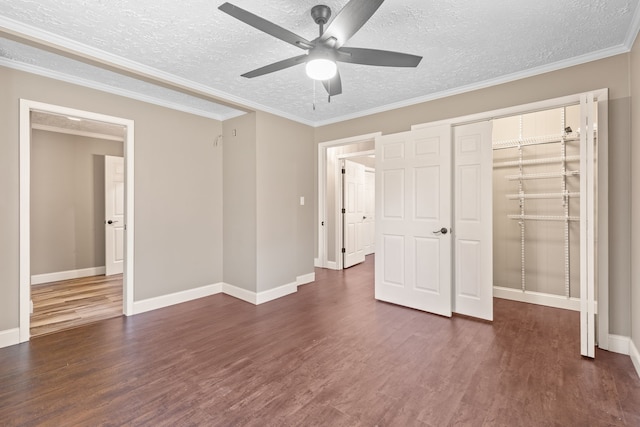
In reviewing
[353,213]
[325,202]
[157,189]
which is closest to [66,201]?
[157,189]

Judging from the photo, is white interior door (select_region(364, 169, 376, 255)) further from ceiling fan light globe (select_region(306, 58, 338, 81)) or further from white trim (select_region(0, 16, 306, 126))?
ceiling fan light globe (select_region(306, 58, 338, 81))

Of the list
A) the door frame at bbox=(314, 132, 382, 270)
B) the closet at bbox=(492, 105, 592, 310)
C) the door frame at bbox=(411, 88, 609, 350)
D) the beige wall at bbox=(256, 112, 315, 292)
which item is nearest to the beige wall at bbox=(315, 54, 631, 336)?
the door frame at bbox=(411, 88, 609, 350)

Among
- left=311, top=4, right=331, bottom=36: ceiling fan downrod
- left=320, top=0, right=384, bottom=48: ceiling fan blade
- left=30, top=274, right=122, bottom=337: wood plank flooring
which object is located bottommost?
left=30, top=274, right=122, bottom=337: wood plank flooring

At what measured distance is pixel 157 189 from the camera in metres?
3.78

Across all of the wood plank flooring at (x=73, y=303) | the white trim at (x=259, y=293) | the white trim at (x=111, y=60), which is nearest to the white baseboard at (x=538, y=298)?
the white trim at (x=259, y=293)

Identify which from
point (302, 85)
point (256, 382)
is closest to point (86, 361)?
point (256, 382)

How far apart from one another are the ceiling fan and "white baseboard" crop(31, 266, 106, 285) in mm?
5170

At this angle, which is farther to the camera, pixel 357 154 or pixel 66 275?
pixel 357 154

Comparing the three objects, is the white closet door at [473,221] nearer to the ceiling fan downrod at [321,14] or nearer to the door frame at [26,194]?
the ceiling fan downrod at [321,14]

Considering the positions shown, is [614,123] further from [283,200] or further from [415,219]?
[283,200]

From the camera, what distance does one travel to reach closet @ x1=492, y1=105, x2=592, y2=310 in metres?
3.57

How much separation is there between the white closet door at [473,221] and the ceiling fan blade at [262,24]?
7.49ft

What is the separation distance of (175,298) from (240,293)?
82cm

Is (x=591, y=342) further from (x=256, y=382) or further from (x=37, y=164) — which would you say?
(x=37, y=164)
